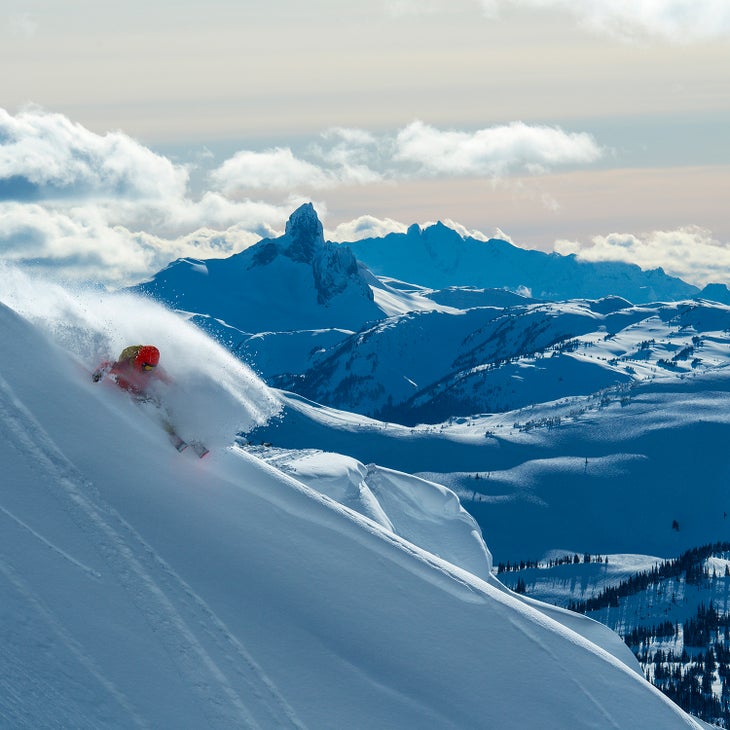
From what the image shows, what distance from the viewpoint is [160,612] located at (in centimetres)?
2991

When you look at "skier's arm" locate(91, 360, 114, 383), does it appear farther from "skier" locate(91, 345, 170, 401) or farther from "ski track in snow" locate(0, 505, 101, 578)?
"ski track in snow" locate(0, 505, 101, 578)

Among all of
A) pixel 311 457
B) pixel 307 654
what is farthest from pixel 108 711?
pixel 311 457

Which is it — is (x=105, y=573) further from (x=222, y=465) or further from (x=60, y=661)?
(x=222, y=465)

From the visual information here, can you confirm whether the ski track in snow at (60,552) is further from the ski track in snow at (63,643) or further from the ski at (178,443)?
the ski at (178,443)

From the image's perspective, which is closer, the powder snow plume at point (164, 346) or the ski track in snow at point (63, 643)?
the ski track in snow at point (63, 643)

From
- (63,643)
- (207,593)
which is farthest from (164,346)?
(63,643)

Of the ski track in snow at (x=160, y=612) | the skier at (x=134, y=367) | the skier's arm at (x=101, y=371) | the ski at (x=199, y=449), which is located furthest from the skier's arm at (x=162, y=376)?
the ski track in snow at (x=160, y=612)

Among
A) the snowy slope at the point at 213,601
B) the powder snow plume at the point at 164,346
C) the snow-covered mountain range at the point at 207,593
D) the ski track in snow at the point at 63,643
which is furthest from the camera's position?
the powder snow plume at the point at 164,346

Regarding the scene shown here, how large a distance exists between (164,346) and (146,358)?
11.9ft

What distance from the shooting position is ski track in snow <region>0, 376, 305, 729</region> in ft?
92.2

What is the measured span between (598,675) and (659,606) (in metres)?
172

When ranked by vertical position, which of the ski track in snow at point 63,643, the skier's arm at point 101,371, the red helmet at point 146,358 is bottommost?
the ski track in snow at point 63,643

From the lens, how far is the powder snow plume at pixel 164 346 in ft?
128

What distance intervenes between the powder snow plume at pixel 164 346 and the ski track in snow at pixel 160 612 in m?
5.73
